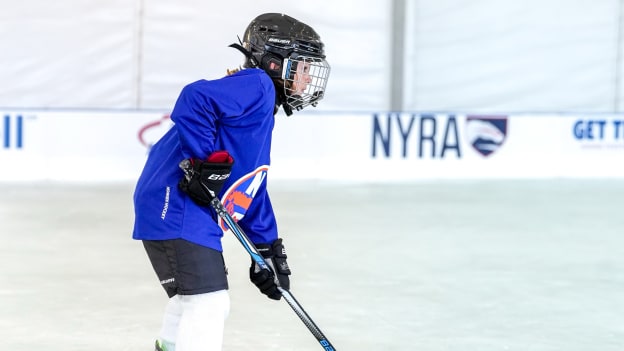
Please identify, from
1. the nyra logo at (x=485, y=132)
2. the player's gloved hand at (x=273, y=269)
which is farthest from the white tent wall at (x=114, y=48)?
the player's gloved hand at (x=273, y=269)

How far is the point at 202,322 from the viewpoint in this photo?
2629 mm

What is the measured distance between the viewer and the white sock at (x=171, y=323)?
2.87m

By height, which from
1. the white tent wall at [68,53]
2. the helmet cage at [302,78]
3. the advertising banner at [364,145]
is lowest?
the advertising banner at [364,145]

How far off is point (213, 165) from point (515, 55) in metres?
7.62

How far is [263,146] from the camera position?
2709 millimetres

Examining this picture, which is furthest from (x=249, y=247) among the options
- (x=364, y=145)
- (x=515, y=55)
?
(x=515, y=55)

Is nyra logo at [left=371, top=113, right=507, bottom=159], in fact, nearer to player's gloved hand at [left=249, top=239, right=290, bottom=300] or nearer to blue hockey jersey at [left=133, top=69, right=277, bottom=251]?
player's gloved hand at [left=249, top=239, right=290, bottom=300]

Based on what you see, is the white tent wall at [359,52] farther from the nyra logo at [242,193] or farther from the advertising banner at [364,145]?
the nyra logo at [242,193]

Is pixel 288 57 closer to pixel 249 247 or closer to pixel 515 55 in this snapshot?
pixel 249 247

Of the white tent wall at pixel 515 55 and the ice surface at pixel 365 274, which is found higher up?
the white tent wall at pixel 515 55

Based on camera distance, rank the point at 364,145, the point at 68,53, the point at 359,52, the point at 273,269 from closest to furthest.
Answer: the point at 273,269 < the point at 364,145 < the point at 68,53 < the point at 359,52

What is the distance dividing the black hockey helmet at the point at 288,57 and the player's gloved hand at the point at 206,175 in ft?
0.93

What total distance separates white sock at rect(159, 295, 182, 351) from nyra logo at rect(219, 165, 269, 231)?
25cm

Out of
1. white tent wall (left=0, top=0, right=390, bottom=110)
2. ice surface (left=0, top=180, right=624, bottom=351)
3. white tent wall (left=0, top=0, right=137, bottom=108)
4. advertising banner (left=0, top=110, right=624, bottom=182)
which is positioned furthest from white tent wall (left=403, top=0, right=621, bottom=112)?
white tent wall (left=0, top=0, right=137, bottom=108)
